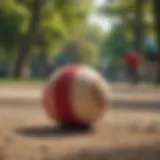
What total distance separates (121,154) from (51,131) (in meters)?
2.76

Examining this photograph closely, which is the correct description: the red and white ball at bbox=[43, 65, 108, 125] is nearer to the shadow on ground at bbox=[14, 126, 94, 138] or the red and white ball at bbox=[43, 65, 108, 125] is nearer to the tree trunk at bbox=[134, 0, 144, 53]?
the shadow on ground at bbox=[14, 126, 94, 138]

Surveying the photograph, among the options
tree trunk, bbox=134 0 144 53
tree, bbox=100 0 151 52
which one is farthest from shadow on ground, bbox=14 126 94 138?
tree trunk, bbox=134 0 144 53

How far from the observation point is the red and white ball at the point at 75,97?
987cm

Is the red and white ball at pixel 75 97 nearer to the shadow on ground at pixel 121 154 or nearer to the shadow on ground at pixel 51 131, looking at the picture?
the shadow on ground at pixel 51 131

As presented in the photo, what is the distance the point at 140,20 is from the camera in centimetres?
4797

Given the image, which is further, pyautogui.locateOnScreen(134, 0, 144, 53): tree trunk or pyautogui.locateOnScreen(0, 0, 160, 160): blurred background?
pyautogui.locateOnScreen(134, 0, 144, 53): tree trunk

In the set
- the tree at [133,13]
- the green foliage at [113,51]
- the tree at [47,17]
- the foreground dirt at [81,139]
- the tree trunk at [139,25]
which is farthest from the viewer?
the green foliage at [113,51]

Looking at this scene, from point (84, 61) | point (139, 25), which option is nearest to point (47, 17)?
point (139, 25)

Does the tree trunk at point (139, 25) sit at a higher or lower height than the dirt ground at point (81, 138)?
higher

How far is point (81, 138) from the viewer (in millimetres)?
9164

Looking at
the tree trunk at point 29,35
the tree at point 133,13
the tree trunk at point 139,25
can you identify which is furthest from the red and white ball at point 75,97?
the tree trunk at point 139,25

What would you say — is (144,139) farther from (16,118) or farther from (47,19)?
(47,19)

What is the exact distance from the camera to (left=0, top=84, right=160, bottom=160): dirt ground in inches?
289

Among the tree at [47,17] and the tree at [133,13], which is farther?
the tree at [133,13]
